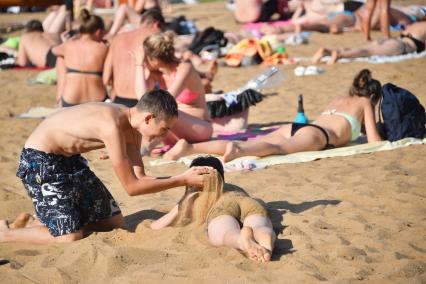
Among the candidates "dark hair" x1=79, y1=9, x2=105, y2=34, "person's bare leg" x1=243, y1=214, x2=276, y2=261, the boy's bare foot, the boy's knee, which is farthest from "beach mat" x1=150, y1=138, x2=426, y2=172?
"dark hair" x1=79, y1=9, x2=105, y2=34

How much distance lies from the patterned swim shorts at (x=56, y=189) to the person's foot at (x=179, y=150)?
2011 mm

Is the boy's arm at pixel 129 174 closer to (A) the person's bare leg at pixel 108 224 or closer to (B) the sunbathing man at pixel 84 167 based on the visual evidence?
(B) the sunbathing man at pixel 84 167

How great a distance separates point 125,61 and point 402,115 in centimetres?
301

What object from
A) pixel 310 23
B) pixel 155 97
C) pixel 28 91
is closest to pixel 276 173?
pixel 155 97

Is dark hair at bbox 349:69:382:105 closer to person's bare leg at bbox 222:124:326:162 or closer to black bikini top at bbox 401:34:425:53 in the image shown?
person's bare leg at bbox 222:124:326:162

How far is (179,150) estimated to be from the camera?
6.74 meters

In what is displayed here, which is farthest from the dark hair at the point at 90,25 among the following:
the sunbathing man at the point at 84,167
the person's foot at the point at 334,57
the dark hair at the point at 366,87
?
the person's foot at the point at 334,57

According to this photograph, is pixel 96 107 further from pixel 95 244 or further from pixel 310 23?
pixel 310 23

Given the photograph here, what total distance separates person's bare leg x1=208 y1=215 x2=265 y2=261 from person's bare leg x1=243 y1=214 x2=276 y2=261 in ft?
0.13

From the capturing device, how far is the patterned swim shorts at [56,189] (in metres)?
4.65

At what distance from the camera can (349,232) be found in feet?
15.0

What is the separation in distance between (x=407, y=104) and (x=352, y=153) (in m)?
0.82

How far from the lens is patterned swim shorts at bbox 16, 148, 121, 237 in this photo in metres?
4.65

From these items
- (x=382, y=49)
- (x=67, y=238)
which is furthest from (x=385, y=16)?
(x=67, y=238)
